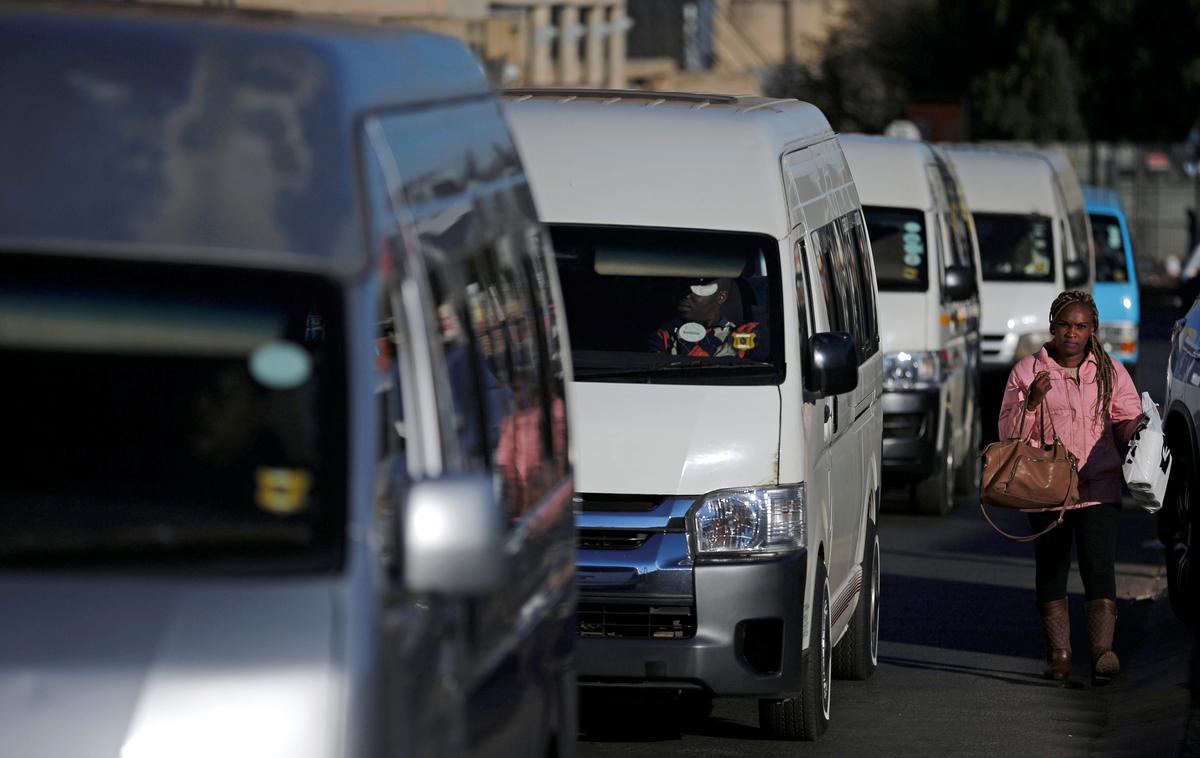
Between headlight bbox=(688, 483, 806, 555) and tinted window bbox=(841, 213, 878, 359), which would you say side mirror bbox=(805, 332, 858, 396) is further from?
tinted window bbox=(841, 213, 878, 359)

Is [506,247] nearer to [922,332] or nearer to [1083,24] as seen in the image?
[922,332]

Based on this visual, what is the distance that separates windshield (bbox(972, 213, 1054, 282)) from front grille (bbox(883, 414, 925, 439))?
6.15 metres

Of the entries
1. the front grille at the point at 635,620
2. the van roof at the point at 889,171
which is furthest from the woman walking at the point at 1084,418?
the van roof at the point at 889,171

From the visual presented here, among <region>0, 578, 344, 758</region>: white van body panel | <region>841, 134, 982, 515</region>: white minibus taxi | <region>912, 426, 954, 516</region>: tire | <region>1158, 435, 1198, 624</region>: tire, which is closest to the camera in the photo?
<region>0, 578, 344, 758</region>: white van body panel

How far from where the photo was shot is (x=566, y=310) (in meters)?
9.41

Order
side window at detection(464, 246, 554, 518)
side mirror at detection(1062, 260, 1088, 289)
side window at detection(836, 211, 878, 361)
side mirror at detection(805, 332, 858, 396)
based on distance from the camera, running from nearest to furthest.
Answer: side window at detection(464, 246, 554, 518) → side mirror at detection(805, 332, 858, 396) → side window at detection(836, 211, 878, 361) → side mirror at detection(1062, 260, 1088, 289)

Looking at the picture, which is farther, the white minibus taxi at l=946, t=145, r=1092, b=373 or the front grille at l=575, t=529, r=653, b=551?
the white minibus taxi at l=946, t=145, r=1092, b=373

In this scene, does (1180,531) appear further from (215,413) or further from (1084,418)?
(215,413)

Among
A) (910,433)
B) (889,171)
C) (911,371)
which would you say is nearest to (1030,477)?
(910,433)

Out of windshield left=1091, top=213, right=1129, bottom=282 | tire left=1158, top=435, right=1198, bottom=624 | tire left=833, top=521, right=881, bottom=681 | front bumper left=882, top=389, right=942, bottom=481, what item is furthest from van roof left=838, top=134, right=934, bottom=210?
windshield left=1091, top=213, right=1129, bottom=282

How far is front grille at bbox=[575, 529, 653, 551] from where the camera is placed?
28.6ft

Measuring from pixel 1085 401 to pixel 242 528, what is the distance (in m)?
6.79

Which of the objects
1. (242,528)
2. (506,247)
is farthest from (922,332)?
(242,528)

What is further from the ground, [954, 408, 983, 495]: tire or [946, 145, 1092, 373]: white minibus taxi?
[946, 145, 1092, 373]: white minibus taxi
